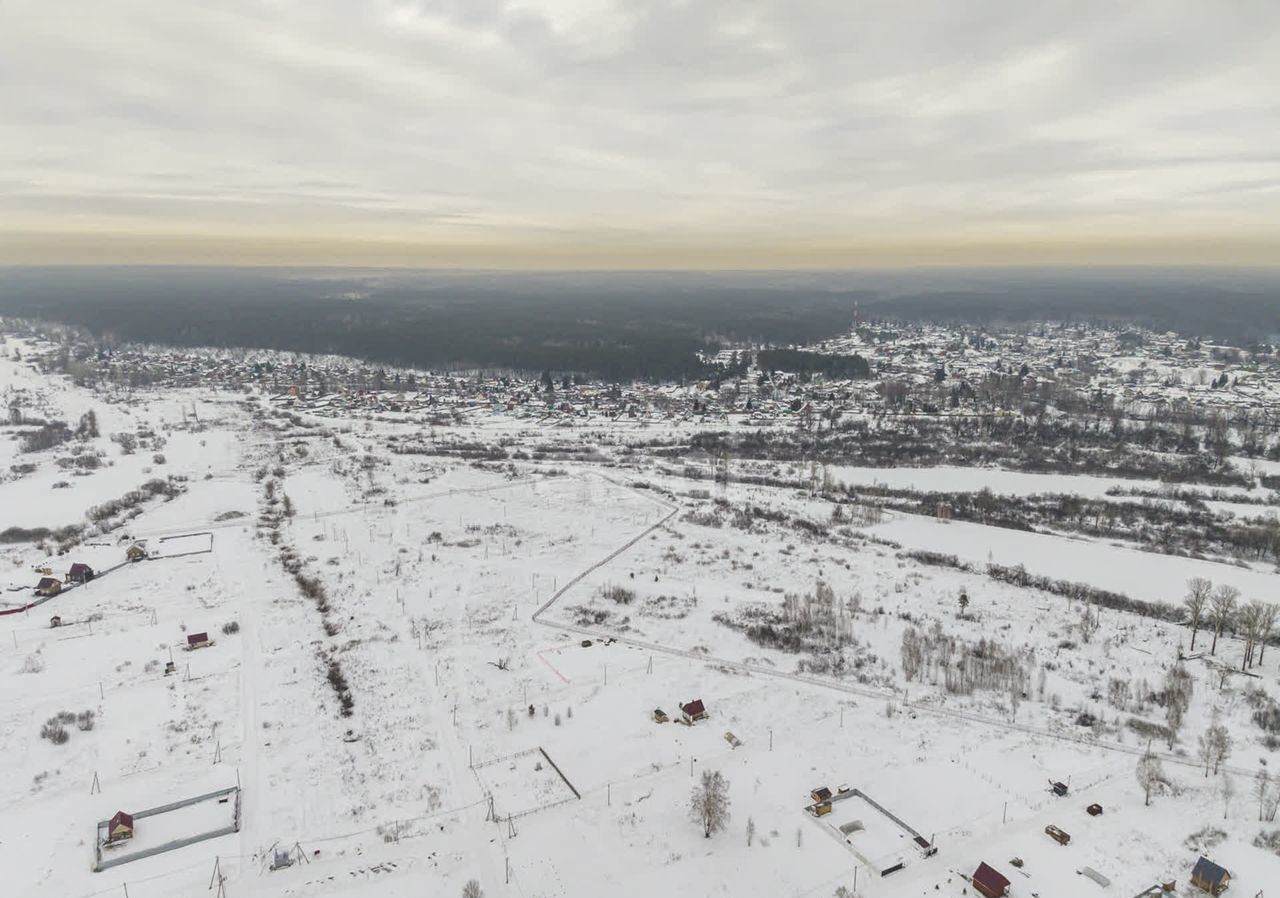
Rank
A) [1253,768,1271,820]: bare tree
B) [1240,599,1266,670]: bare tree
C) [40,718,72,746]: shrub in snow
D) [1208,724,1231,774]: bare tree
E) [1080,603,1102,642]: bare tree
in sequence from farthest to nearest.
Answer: [1080,603,1102,642]: bare tree
[1240,599,1266,670]: bare tree
[40,718,72,746]: shrub in snow
[1208,724,1231,774]: bare tree
[1253,768,1271,820]: bare tree

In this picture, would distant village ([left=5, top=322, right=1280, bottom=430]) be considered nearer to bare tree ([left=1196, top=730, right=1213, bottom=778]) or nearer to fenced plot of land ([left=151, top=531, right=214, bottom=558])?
fenced plot of land ([left=151, top=531, right=214, bottom=558])

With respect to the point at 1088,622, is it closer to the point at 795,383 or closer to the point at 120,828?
the point at 120,828

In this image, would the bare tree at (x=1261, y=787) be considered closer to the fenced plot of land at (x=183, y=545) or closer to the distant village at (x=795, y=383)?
the fenced plot of land at (x=183, y=545)

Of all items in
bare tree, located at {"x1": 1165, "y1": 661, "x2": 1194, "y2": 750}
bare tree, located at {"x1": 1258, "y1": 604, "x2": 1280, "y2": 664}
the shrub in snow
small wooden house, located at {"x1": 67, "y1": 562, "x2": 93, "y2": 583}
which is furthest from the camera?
small wooden house, located at {"x1": 67, "y1": 562, "x2": 93, "y2": 583}

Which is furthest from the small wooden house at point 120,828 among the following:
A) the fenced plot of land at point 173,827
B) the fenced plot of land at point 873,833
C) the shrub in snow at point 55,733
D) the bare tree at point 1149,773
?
the bare tree at point 1149,773

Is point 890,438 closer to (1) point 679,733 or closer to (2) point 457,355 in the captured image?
(1) point 679,733

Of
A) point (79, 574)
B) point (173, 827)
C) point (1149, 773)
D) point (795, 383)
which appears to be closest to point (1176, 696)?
point (1149, 773)

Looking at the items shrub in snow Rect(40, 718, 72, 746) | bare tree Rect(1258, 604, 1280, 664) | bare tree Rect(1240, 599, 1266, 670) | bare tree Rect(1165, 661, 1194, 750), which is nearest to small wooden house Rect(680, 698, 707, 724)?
bare tree Rect(1165, 661, 1194, 750)
